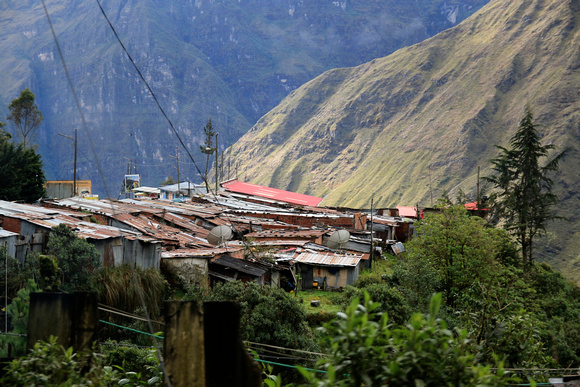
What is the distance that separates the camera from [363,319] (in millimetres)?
3182

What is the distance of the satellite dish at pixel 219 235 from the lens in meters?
24.2

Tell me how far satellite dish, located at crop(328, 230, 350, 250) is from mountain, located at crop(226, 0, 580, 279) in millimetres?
59062

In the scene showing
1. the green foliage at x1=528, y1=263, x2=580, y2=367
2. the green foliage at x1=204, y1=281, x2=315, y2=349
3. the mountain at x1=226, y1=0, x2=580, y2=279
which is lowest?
the green foliage at x1=528, y1=263, x2=580, y2=367

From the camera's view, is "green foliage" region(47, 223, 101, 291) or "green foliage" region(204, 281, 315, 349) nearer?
"green foliage" region(204, 281, 315, 349)

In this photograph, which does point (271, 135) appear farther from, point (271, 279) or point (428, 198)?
point (271, 279)

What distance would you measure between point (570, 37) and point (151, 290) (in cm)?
15735

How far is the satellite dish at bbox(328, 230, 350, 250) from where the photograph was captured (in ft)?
91.6

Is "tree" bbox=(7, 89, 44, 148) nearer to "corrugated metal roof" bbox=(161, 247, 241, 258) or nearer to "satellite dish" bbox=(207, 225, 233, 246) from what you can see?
"satellite dish" bbox=(207, 225, 233, 246)

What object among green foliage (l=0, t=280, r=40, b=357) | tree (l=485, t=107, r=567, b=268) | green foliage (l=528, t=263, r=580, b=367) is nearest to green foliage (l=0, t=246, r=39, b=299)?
green foliage (l=0, t=280, r=40, b=357)

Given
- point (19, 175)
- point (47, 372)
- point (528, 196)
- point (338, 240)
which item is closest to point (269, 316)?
point (47, 372)

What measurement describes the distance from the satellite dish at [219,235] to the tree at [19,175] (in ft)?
37.1

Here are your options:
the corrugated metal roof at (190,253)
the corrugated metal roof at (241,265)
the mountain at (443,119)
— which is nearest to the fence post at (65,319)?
the corrugated metal roof at (190,253)

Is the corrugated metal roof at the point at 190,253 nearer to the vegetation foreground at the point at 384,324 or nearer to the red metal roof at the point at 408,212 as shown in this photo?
the vegetation foreground at the point at 384,324

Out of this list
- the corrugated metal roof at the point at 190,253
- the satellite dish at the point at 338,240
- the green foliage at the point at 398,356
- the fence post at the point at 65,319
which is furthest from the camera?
the satellite dish at the point at 338,240
